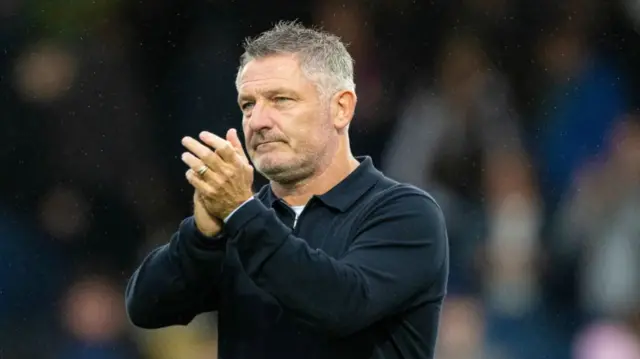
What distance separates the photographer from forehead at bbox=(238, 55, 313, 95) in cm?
216

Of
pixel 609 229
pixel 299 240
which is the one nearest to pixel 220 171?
pixel 299 240

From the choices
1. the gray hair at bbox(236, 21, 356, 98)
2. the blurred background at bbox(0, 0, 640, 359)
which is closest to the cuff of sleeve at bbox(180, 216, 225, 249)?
the gray hair at bbox(236, 21, 356, 98)

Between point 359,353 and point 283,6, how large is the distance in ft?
10.8

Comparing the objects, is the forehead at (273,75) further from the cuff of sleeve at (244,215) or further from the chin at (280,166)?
the cuff of sleeve at (244,215)

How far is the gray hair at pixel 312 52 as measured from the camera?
2.21 meters

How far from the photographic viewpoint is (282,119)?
2.12m

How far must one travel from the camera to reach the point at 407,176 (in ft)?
14.4

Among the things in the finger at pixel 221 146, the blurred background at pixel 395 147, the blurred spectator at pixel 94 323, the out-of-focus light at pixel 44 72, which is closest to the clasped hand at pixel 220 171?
the finger at pixel 221 146

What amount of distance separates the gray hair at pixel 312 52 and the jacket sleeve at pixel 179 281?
0.34 metres

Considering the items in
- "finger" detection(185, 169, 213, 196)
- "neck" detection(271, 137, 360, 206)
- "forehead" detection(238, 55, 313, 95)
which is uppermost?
"forehead" detection(238, 55, 313, 95)

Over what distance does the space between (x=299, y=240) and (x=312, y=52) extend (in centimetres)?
47

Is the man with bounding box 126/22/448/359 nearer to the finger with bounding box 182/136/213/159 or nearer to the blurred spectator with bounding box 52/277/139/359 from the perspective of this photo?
the finger with bounding box 182/136/213/159

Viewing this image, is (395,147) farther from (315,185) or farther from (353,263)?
(353,263)

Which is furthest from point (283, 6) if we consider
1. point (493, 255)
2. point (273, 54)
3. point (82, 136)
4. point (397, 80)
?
point (273, 54)
